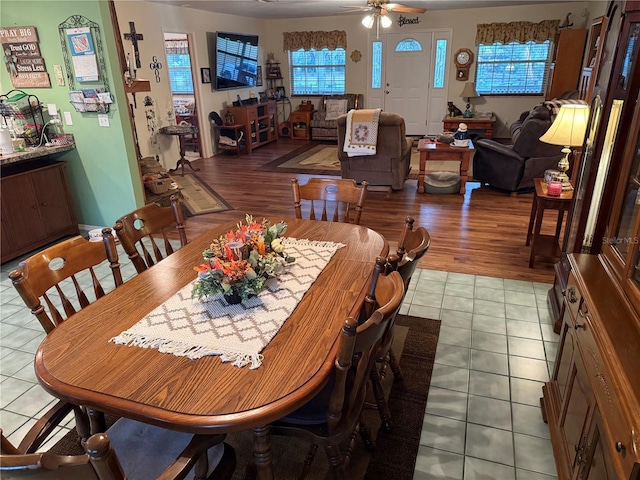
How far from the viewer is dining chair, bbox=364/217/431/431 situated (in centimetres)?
155

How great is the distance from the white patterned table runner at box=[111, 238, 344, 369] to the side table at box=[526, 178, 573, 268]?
88.8 inches

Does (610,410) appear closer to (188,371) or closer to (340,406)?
(340,406)

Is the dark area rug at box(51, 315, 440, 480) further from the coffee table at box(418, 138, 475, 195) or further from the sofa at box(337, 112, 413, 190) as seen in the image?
the coffee table at box(418, 138, 475, 195)

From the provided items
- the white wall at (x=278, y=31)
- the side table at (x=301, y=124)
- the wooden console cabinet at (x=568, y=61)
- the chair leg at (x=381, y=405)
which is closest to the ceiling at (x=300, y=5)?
the white wall at (x=278, y=31)

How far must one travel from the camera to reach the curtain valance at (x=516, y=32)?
7.89m

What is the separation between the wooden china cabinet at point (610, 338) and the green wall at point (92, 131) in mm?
3426

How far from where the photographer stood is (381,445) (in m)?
1.85

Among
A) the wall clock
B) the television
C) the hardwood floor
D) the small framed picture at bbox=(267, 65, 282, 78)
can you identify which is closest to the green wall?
the hardwood floor

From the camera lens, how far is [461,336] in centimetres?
260

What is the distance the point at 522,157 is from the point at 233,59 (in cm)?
539

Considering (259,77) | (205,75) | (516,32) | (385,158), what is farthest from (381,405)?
(259,77)

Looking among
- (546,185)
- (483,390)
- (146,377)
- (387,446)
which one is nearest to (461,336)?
(483,390)

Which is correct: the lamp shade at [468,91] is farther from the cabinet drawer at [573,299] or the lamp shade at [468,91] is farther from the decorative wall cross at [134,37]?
the cabinet drawer at [573,299]

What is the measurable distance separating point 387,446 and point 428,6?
7815 millimetres
